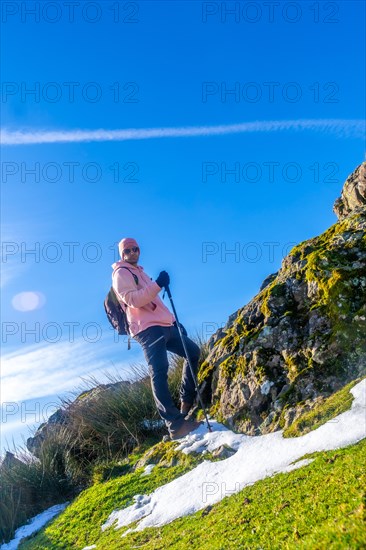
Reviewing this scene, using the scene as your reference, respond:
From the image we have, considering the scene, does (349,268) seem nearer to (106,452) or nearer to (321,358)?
(321,358)

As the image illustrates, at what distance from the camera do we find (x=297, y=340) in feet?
25.6

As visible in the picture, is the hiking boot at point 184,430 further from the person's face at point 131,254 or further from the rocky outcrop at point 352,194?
the rocky outcrop at point 352,194

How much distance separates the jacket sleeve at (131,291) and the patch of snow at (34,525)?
13.3ft

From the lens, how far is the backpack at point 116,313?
29.8 feet

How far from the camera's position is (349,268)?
7.89m

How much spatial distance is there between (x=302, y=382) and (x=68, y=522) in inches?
165

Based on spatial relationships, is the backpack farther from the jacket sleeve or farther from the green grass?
the green grass

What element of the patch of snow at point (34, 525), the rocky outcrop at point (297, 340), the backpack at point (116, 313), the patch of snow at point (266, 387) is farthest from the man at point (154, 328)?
the patch of snow at point (34, 525)

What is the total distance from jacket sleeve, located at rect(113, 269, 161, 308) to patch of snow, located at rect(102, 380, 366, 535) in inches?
97.1

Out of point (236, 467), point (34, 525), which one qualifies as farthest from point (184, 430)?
point (34, 525)

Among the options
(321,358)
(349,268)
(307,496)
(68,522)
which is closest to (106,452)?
(68,522)

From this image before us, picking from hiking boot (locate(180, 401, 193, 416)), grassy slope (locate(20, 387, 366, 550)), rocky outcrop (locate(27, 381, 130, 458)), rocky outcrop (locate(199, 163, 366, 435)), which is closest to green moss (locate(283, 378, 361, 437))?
grassy slope (locate(20, 387, 366, 550))

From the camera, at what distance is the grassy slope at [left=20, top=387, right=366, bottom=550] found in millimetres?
3564

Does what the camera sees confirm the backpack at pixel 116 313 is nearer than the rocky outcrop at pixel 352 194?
Yes
